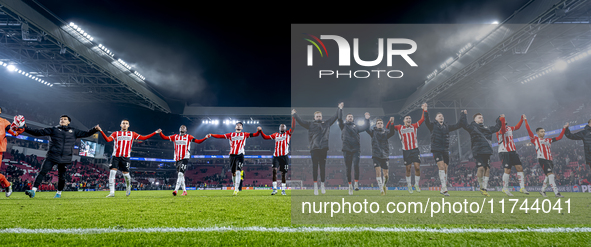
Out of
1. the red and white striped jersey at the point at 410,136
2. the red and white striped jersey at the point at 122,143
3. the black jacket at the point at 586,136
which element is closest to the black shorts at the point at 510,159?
Answer: the black jacket at the point at 586,136

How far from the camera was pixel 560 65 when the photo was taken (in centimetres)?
2288

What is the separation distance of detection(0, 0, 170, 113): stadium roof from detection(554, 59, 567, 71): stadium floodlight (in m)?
37.3

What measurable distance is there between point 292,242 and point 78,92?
36.5 meters

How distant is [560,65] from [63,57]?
131 ft

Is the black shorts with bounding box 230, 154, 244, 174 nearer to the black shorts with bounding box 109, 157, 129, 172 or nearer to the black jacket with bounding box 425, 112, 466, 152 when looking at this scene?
the black shorts with bounding box 109, 157, 129, 172

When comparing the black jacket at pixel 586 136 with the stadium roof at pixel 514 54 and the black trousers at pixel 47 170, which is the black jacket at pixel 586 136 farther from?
the black trousers at pixel 47 170

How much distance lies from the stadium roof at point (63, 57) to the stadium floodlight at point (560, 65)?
122ft

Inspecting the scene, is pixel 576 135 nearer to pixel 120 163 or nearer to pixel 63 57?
pixel 120 163

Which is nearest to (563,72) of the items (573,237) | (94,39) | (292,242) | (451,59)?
(451,59)

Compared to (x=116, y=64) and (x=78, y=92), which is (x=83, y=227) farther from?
(x=78, y=92)

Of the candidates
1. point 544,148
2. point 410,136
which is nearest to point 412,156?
point 410,136

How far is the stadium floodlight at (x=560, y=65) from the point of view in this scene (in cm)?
2224

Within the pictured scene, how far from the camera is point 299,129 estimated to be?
45562mm

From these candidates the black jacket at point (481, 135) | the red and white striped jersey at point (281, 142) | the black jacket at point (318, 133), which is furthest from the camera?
the red and white striped jersey at point (281, 142)
